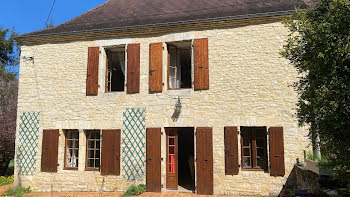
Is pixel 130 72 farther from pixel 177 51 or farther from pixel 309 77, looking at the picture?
pixel 309 77

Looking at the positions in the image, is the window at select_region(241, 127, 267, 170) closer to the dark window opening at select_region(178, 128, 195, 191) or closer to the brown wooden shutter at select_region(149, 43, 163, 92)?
the dark window opening at select_region(178, 128, 195, 191)

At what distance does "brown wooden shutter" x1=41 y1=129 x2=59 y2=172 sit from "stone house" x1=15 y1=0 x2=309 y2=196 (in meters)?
0.03

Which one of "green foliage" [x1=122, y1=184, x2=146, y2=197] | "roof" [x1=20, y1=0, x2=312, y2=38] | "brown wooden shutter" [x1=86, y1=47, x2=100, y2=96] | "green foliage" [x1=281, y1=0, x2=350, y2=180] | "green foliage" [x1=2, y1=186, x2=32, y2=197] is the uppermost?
"roof" [x1=20, y1=0, x2=312, y2=38]

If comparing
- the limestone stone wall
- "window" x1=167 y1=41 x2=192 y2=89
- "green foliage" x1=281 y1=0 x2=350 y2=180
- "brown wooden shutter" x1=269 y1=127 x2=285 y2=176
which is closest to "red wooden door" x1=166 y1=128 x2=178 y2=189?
the limestone stone wall

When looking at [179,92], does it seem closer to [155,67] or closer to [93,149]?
[155,67]

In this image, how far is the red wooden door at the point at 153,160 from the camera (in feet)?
23.4

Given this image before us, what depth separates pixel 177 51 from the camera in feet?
26.2

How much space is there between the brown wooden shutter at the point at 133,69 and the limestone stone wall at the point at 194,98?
0.44 feet

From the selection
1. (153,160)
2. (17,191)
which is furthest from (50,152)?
(153,160)

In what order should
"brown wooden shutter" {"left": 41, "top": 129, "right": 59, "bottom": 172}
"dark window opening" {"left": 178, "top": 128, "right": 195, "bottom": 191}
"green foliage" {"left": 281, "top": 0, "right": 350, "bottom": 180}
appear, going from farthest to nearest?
"dark window opening" {"left": 178, "top": 128, "right": 195, "bottom": 191}, "brown wooden shutter" {"left": 41, "top": 129, "right": 59, "bottom": 172}, "green foliage" {"left": 281, "top": 0, "right": 350, "bottom": 180}

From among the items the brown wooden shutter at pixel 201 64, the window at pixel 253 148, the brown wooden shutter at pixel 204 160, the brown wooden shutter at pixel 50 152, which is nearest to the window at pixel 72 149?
the brown wooden shutter at pixel 50 152

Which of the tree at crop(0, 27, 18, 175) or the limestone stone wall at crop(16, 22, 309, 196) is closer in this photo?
the limestone stone wall at crop(16, 22, 309, 196)

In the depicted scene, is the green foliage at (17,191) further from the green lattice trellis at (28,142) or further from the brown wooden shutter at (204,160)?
the brown wooden shutter at (204,160)

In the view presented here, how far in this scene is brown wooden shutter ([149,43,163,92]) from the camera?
7.43 metres
